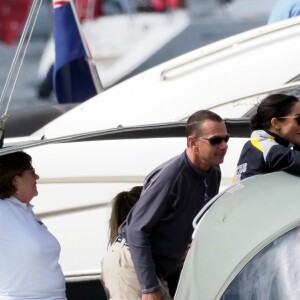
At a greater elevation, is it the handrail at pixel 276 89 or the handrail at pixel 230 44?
the handrail at pixel 230 44

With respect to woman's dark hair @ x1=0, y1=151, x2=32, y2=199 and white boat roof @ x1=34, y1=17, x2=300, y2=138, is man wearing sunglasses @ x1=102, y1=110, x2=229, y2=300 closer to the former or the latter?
woman's dark hair @ x1=0, y1=151, x2=32, y2=199

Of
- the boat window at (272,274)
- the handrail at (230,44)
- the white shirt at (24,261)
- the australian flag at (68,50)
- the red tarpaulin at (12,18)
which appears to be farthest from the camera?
the red tarpaulin at (12,18)

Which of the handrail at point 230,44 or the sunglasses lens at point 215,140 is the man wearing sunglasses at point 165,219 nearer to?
the sunglasses lens at point 215,140

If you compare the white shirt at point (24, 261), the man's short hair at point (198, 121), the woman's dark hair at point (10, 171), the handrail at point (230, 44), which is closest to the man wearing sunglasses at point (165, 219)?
the man's short hair at point (198, 121)

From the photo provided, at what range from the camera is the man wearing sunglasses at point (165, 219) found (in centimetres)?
485

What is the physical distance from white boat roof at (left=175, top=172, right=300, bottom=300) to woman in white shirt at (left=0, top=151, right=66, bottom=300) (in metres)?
0.98

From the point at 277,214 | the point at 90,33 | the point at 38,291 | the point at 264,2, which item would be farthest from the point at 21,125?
the point at 264,2

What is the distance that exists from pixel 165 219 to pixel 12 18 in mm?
22236

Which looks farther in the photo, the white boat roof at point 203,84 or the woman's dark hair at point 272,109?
the white boat roof at point 203,84

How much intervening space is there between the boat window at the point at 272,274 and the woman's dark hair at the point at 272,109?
1260mm

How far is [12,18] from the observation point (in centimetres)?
2667

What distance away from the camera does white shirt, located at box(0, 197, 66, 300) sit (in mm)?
4953

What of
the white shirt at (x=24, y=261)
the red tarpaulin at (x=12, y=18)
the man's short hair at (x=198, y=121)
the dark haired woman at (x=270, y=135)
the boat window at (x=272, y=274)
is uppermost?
the man's short hair at (x=198, y=121)

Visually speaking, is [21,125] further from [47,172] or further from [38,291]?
[38,291]
